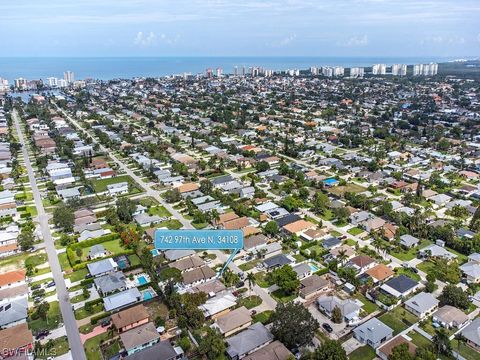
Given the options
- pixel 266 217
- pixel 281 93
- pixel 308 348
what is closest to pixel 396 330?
pixel 308 348

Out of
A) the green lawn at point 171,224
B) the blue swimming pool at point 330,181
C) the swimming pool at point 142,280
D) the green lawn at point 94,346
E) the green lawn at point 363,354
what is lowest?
the green lawn at point 363,354

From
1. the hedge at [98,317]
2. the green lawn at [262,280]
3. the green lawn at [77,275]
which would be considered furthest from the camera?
the green lawn at [77,275]

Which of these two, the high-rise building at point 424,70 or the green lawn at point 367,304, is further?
the high-rise building at point 424,70

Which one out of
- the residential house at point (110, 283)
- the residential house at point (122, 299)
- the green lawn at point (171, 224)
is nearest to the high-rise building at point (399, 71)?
the green lawn at point (171, 224)

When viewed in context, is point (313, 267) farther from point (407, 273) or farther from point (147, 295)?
point (147, 295)

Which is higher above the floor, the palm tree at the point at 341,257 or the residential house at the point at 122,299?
the palm tree at the point at 341,257

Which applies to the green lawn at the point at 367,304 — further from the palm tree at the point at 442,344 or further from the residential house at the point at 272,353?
the residential house at the point at 272,353

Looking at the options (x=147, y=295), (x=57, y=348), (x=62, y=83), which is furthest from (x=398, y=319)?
(x=62, y=83)

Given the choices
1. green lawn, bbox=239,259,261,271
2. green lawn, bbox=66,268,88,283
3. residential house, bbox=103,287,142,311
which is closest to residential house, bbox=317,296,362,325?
green lawn, bbox=239,259,261,271

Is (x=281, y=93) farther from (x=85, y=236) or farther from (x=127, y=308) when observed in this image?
(x=127, y=308)
